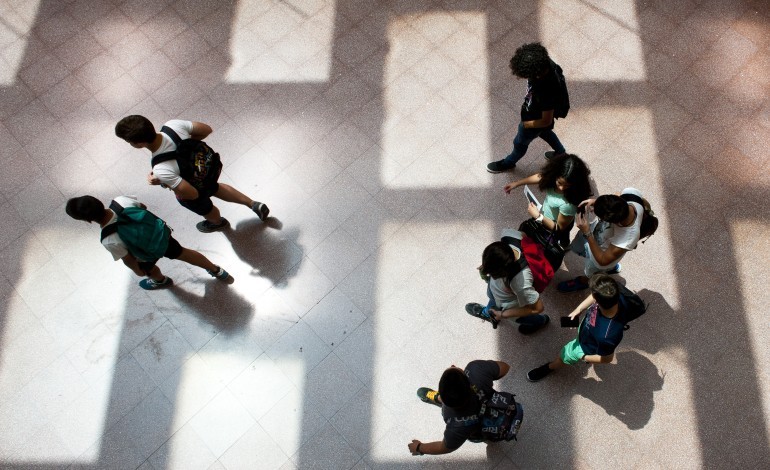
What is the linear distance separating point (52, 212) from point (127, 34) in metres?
2.18

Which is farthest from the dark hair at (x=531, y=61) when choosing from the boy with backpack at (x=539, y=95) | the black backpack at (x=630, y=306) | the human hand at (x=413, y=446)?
the human hand at (x=413, y=446)

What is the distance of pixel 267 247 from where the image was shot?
17.1ft

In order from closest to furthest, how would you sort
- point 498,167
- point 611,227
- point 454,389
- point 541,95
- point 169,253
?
point 454,389 → point 611,227 → point 541,95 → point 169,253 → point 498,167

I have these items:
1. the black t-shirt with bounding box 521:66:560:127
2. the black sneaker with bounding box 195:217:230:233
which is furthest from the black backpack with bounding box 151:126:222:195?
the black t-shirt with bounding box 521:66:560:127

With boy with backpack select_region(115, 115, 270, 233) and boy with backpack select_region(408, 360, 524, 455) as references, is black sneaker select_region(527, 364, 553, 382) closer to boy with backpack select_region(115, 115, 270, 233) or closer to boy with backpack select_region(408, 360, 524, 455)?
boy with backpack select_region(408, 360, 524, 455)

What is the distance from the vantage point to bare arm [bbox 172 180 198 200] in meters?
4.23

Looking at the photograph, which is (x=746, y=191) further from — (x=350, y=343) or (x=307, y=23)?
(x=307, y=23)

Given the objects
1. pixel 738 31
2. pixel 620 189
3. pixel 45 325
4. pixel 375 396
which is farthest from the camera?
pixel 738 31

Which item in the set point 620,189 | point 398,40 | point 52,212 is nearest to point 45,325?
point 52,212

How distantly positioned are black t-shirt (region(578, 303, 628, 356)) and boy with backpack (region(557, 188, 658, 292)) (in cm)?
42

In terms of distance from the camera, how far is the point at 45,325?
16.1ft

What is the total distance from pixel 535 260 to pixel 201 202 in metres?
2.78

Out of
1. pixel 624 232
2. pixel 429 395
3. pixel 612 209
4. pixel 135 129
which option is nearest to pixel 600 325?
pixel 624 232

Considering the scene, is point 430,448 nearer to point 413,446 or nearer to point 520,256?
point 413,446
